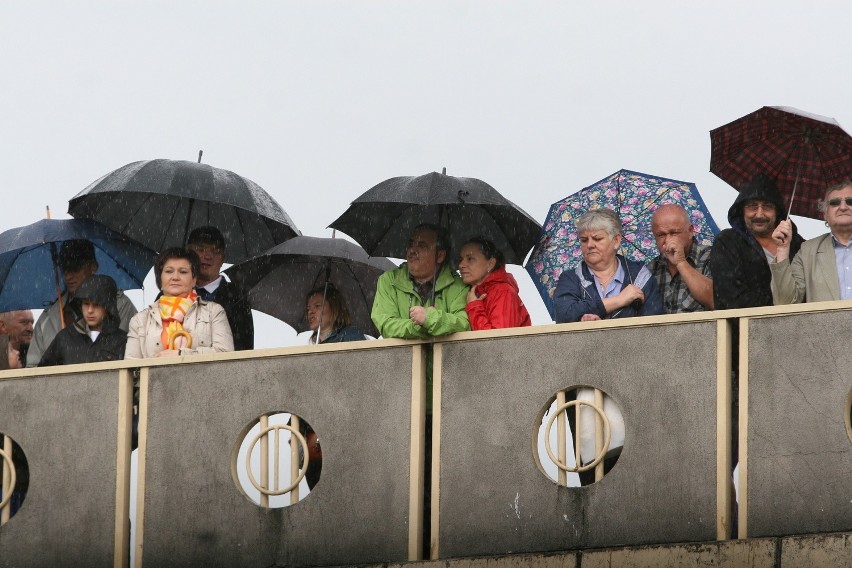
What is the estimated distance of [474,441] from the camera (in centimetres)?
1309

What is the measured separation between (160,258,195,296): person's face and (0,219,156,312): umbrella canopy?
1.24 m

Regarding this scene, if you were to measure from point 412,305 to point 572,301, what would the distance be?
1.07 metres

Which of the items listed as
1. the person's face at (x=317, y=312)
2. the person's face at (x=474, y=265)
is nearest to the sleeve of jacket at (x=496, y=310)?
the person's face at (x=474, y=265)

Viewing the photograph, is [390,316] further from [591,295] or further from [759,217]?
[759,217]

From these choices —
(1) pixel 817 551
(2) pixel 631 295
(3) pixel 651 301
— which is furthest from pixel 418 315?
(1) pixel 817 551

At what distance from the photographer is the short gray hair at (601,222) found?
13.4 metres

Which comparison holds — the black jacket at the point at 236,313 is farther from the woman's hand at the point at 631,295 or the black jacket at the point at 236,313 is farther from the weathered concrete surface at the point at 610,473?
the woman's hand at the point at 631,295

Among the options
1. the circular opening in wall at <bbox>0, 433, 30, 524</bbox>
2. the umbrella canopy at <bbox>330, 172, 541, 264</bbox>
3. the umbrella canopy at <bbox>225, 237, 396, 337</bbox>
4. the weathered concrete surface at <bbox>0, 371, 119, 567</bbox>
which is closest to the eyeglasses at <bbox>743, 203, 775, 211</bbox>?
the umbrella canopy at <bbox>330, 172, 541, 264</bbox>

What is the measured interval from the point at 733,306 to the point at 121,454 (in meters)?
4.23

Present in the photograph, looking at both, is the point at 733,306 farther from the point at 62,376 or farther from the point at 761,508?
the point at 62,376

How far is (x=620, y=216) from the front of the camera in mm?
13641

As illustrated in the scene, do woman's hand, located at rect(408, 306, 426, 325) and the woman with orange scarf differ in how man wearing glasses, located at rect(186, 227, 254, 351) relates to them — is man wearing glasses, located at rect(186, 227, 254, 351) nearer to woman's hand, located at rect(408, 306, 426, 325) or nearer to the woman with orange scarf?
the woman with orange scarf

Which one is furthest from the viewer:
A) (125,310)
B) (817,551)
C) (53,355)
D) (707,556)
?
(125,310)

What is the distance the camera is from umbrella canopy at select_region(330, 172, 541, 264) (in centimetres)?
1389
